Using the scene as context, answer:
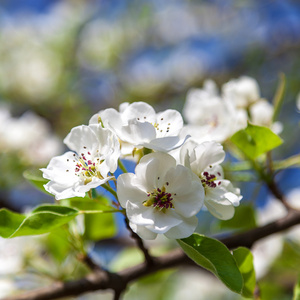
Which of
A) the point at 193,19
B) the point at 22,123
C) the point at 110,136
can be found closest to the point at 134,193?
the point at 110,136

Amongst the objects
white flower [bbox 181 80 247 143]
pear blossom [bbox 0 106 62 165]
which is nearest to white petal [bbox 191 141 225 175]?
white flower [bbox 181 80 247 143]

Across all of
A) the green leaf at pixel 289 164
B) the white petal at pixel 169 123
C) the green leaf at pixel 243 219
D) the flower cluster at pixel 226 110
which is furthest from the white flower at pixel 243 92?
the white petal at pixel 169 123

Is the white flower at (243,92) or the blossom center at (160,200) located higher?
the blossom center at (160,200)

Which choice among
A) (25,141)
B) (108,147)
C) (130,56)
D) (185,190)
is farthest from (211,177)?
(130,56)

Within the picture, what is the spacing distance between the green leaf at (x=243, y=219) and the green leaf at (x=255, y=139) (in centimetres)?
34

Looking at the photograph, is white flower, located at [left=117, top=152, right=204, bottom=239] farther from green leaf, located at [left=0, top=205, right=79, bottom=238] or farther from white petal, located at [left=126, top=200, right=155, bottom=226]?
green leaf, located at [left=0, top=205, right=79, bottom=238]

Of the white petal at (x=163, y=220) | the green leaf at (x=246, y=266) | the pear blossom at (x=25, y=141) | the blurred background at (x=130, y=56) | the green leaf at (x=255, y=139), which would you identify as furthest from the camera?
the blurred background at (x=130, y=56)

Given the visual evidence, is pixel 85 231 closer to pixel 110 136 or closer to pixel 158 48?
pixel 110 136

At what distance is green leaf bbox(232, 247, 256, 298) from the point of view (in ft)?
2.93

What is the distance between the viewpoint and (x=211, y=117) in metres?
1.33

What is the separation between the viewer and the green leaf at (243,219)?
1.44m

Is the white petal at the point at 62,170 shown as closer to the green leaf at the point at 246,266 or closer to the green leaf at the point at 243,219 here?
the green leaf at the point at 246,266

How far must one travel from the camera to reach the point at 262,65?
3.41m

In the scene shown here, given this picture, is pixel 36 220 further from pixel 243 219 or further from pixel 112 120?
pixel 243 219
